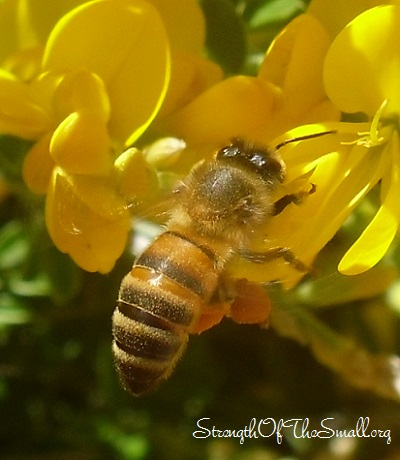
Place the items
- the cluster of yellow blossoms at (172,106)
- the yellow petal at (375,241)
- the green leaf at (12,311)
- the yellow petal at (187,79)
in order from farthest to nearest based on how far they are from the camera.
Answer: the green leaf at (12,311), the yellow petal at (187,79), the cluster of yellow blossoms at (172,106), the yellow petal at (375,241)

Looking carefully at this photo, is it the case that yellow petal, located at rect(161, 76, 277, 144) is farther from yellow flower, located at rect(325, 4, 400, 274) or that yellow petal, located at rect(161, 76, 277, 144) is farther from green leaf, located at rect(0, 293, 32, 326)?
green leaf, located at rect(0, 293, 32, 326)

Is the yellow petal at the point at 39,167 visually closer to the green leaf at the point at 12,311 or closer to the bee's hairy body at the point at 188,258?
the bee's hairy body at the point at 188,258

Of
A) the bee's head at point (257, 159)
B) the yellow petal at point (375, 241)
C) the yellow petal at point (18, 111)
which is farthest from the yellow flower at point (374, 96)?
the yellow petal at point (18, 111)

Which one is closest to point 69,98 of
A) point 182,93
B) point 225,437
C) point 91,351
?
point 182,93

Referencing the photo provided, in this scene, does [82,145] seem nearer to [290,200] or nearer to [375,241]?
[290,200]

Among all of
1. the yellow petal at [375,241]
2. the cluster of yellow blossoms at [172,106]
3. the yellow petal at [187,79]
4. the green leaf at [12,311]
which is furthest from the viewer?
the green leaf at [12,311]

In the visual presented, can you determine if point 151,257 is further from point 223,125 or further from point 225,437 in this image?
point 225,437
